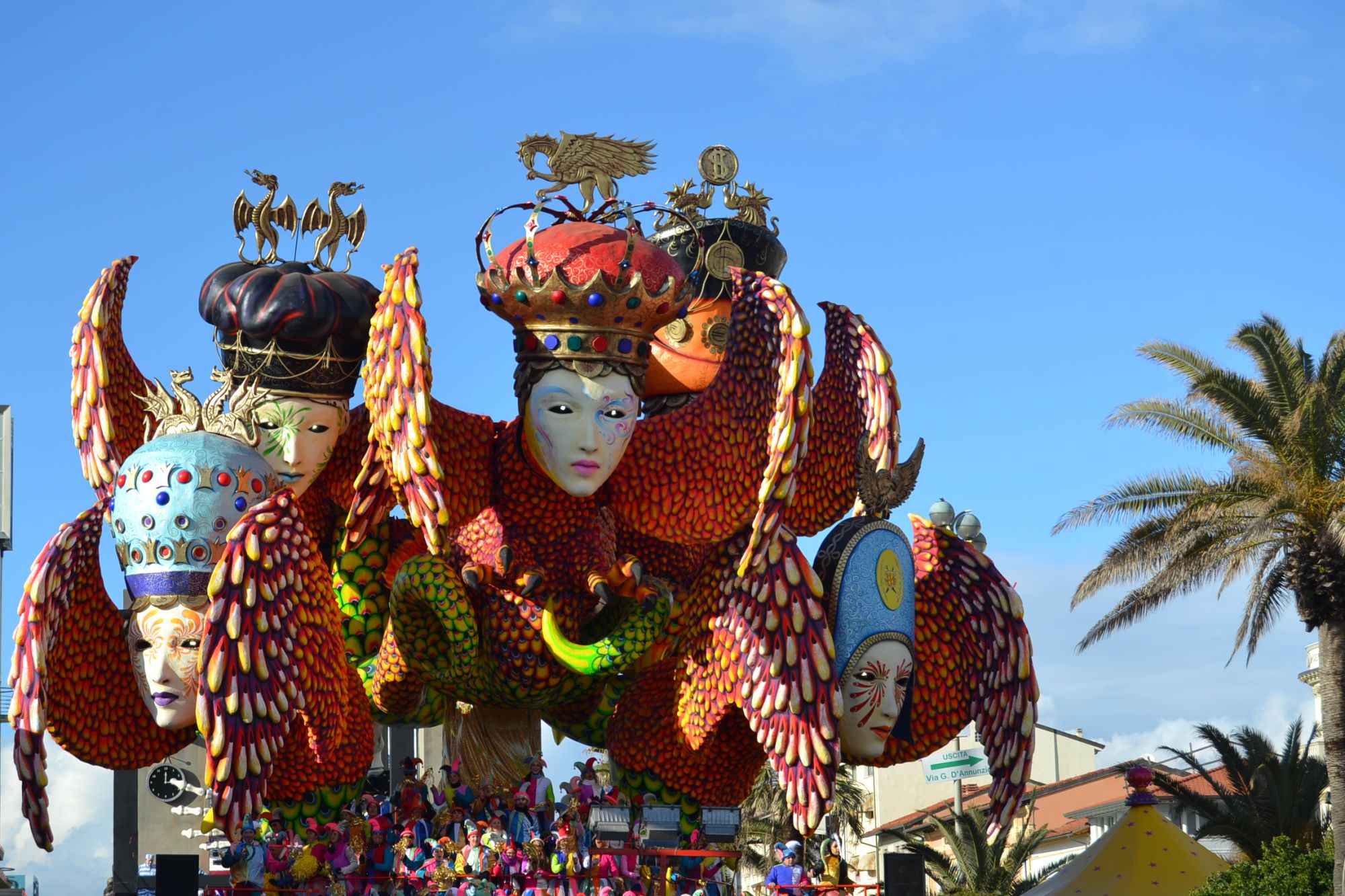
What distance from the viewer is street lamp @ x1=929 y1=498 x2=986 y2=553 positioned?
23875 mm

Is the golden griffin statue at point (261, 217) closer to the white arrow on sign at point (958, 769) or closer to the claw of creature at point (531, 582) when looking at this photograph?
the claw of creature at point (531, 582)

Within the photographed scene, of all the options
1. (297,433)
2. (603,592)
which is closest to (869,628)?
(603,592)

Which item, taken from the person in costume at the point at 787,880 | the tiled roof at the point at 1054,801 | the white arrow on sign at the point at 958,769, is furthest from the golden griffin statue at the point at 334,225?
the tiled roof at the point at 1054,801

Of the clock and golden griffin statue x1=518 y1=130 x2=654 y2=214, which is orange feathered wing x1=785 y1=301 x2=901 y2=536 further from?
the clock

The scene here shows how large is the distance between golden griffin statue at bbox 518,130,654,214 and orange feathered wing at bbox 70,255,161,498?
15.3 ft

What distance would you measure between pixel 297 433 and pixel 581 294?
3543mm

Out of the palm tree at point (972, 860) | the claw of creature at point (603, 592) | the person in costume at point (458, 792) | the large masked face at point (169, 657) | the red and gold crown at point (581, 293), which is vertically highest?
the red and gold crown at point (581, 293)

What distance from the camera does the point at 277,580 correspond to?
63.1ft

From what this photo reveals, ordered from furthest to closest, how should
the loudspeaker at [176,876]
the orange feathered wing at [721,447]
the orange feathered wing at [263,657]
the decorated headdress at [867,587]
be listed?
the decorated headdress at [867,587], the orange feathered wing at [721,447], the orange feathered wing at [263,657], the loudspeaker at [176,876]

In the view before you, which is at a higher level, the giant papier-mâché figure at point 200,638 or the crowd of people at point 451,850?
the giant papier-mâché figure at point 200,638

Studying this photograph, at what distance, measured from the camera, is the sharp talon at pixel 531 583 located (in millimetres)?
20625

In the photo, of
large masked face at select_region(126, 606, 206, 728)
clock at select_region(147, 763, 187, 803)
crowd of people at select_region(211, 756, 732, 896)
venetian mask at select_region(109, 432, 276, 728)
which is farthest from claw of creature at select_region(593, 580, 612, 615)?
clock at select_region(147, 763, 187, 803)

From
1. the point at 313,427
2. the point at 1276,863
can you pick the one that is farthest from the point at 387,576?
the point at 1276,863

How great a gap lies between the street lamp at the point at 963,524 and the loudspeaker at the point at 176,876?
1005 cm
